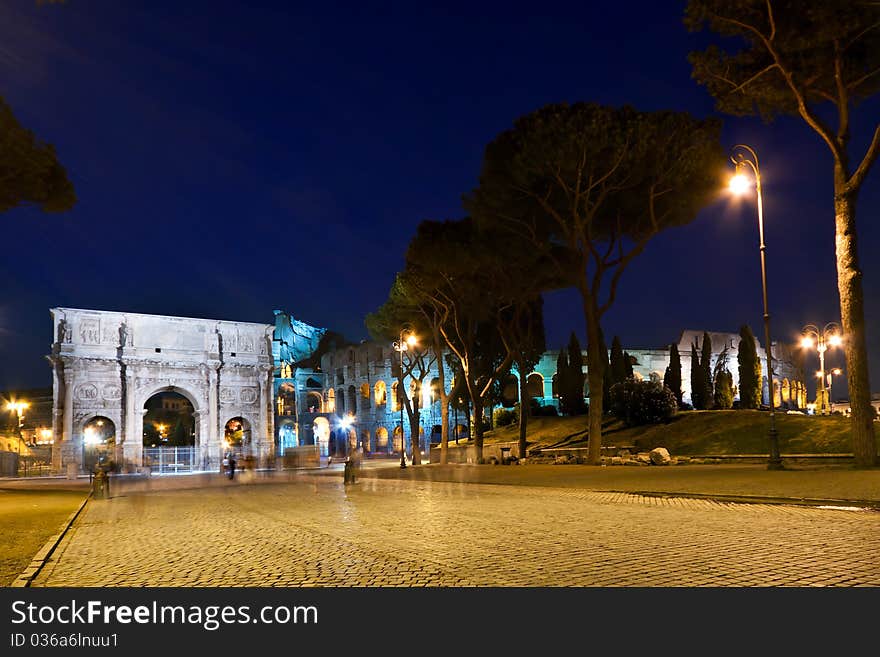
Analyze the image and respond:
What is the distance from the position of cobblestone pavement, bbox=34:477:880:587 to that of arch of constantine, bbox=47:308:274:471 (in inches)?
1310

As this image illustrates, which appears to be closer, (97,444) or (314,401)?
(97,444)

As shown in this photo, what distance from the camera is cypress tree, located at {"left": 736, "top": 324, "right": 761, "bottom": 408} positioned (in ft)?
159

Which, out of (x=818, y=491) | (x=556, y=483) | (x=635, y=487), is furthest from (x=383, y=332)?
(x=818, y=491)

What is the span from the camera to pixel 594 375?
22.6m

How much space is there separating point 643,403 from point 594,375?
14.3m

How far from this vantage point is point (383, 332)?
39438 mm

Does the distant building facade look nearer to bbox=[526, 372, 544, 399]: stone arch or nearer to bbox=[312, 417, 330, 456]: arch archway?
bbox=[526, 372, 544, 399]: stone arch

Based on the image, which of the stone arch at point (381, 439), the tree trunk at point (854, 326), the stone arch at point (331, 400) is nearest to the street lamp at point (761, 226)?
the tree trunk at point (854, 326)

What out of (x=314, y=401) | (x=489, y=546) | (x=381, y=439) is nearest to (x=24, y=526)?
(x=489, y=546)

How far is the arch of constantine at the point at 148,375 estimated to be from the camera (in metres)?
44.5

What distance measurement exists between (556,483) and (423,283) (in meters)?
14.9

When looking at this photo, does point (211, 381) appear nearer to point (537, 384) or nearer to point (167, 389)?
point (167, 389)

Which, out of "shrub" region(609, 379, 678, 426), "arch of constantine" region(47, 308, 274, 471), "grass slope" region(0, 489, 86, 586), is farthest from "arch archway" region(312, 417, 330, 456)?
"grass slope" region(0, 489, 86, 586)

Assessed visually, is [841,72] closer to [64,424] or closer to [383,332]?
[383,332]
